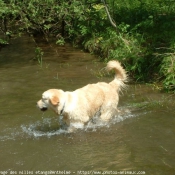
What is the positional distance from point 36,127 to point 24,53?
22.8 feet

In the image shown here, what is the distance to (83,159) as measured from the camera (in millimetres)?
5293

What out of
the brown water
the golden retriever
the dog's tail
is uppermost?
the dog's tail

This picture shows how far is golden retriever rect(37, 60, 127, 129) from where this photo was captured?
600cm

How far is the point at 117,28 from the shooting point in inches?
424

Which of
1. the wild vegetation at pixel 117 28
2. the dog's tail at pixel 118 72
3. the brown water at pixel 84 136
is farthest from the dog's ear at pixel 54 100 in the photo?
the wild vegetation at pixel 117 28

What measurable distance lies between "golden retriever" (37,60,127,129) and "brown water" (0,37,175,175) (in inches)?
12.2

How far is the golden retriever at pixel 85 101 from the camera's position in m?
6.00

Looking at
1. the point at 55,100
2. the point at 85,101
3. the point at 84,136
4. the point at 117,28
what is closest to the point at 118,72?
the point at 85,101

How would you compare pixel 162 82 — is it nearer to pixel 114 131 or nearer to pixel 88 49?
pixel 114 131

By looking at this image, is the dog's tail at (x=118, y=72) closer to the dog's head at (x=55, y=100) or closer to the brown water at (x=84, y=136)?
the brown water at (x=84, y=136)

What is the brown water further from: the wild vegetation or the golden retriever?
the wild vegetation

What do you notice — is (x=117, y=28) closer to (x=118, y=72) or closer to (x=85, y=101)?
(x=118, y=72)

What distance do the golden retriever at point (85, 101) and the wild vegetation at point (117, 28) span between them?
1875mm

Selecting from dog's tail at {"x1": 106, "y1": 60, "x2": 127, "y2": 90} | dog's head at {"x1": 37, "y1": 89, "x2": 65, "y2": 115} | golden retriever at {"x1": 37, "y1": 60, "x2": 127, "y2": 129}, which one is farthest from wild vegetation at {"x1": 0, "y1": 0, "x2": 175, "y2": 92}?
dog's head at {"x1": 37, "y1": 89, "x2": 65, "y2": 115}
